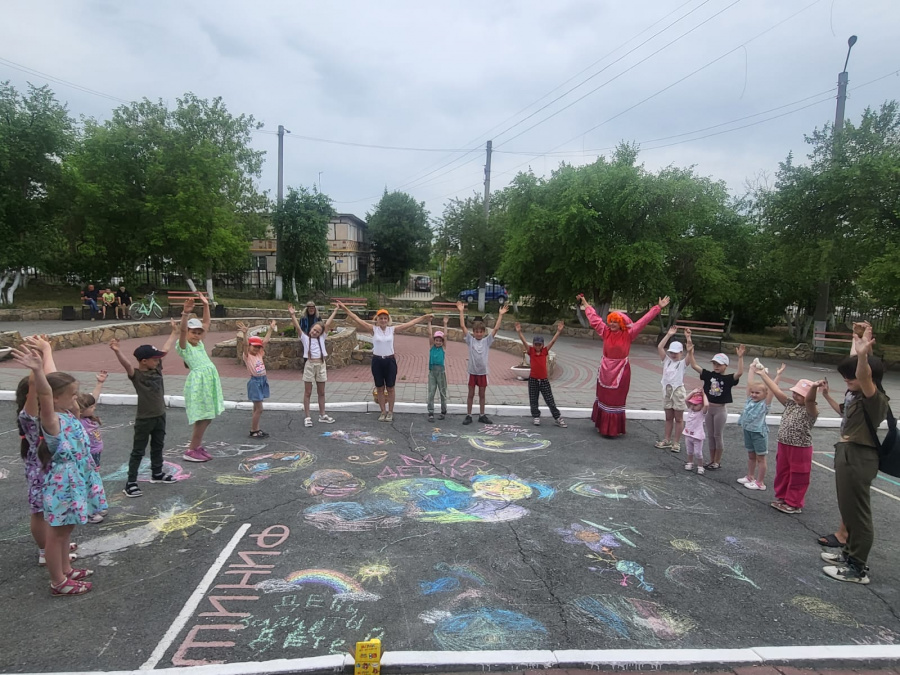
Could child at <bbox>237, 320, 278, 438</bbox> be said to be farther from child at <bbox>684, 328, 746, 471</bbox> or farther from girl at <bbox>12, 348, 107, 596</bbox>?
child at <bbox>684, 328, 746, 471</bbox>

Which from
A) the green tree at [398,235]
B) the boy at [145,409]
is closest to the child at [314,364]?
the boy at [145,409]

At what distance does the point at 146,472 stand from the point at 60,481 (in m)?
2.27

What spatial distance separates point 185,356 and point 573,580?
441 cm

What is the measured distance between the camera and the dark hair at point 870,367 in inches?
149

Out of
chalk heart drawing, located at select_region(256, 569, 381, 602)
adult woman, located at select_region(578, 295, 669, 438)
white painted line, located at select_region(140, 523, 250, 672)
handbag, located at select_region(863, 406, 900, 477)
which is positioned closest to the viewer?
white painted line, located at select_region(140, 523, 250, 672)

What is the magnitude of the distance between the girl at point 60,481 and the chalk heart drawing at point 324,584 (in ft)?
3.88

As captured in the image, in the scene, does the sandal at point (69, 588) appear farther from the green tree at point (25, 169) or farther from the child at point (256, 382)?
the green tree at point (25, 169)

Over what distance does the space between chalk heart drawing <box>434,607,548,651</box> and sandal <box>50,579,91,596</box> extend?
228cm

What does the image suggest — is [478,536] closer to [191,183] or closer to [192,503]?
[192,503]

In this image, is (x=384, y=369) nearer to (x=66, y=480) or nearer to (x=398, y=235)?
(x=66, y=480)

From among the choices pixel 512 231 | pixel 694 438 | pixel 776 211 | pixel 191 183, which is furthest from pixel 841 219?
pixel 191 183

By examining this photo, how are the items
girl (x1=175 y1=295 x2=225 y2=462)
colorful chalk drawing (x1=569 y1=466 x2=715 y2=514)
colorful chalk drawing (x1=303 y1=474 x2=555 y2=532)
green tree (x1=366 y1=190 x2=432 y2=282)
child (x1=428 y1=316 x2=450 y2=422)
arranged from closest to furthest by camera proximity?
colorful chalk drawing (x1=303 y1=474 x2=555 y2=532) < colorful chalk drawing (x1=569 y1=466 x2=715 y2=514) < girl (x1=175 y1=295 x2=225 y2=462) < child (x1=428 y1=316 x2=450 y2=422) < green tree (x1=366 y1=190 x2=432 y2=282)

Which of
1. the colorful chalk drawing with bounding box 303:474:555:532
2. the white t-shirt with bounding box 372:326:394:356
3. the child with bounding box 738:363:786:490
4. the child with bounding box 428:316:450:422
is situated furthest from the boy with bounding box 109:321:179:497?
the child with bounding box 738:363:786:490

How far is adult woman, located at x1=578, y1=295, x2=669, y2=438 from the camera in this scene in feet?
22.9
